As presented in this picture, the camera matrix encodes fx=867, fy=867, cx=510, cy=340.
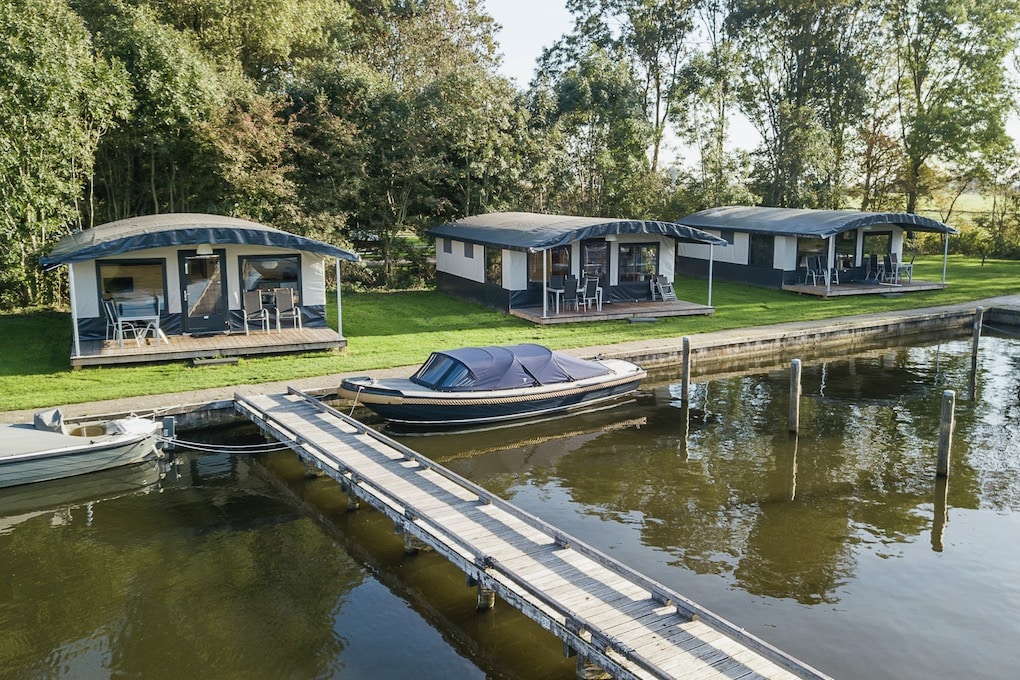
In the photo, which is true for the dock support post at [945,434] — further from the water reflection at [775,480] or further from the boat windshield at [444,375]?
the boat windshield at [444,375]

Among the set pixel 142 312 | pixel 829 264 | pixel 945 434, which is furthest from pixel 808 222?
pixel 142 312

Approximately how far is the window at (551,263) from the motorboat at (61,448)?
45.1 ft

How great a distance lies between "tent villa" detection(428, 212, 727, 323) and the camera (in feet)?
80.7

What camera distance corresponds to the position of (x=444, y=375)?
645 inches

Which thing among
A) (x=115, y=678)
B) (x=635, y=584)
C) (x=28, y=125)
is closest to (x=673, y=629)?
(x=635, y=584)

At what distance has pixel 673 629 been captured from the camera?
8289 millimetres

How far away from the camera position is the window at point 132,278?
1977 cm

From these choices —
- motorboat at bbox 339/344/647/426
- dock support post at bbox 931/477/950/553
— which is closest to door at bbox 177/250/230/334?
motorboat at bbox 339/344/647/426

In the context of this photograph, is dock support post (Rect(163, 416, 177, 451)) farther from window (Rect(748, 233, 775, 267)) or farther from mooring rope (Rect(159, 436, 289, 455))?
window (Rect(748, 233, 775, 267))

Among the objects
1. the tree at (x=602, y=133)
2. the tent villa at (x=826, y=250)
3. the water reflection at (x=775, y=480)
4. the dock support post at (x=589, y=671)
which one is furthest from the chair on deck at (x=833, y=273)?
the dock support post at (x=589, y=671)

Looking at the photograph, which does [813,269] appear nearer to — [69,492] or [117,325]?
[117,325]

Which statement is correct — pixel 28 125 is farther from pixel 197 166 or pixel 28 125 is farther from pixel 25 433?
pixel 25 433

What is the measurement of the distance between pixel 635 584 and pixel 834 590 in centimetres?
284

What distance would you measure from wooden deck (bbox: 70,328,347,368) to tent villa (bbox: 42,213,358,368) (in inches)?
0.9
